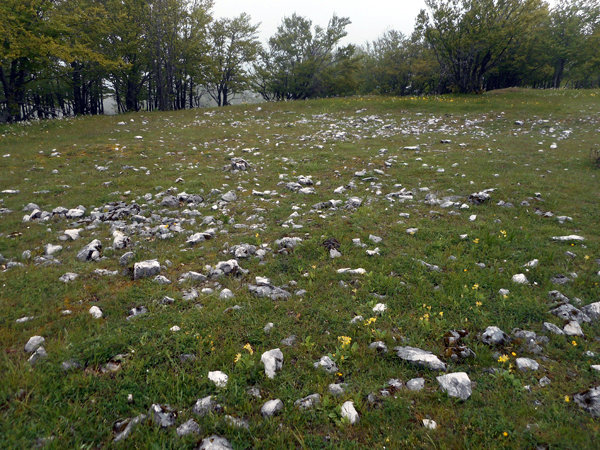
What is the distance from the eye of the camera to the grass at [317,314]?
3.47 m

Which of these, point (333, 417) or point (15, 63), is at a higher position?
point (15, 63)

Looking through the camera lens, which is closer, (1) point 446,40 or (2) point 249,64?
(1) point 446,40

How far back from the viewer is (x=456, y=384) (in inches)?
154

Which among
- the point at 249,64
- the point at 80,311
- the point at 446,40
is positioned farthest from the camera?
the point at 249,64

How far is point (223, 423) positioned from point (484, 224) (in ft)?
26.0

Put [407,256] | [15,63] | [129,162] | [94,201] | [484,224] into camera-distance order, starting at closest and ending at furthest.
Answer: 1. [407,256]
2. [484,224]
3. [94,201]
4. [129,162]
5. [15,63]

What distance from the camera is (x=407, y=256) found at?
Answer: 707cm

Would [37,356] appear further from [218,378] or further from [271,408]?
[271,408]

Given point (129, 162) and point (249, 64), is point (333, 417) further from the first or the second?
point (249, 64)

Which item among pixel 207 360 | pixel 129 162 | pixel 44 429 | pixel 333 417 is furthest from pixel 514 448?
pixel 129 162

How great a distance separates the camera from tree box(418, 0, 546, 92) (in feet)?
108

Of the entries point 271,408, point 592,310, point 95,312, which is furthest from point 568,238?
point 95,312

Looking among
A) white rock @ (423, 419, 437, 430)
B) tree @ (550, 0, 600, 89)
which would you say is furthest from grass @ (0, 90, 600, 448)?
tree @ (550, 0, 600, 89)

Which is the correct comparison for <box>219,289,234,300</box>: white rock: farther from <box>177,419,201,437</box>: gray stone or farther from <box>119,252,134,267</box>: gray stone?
<box>119,252,134,267</box>: gray stone
